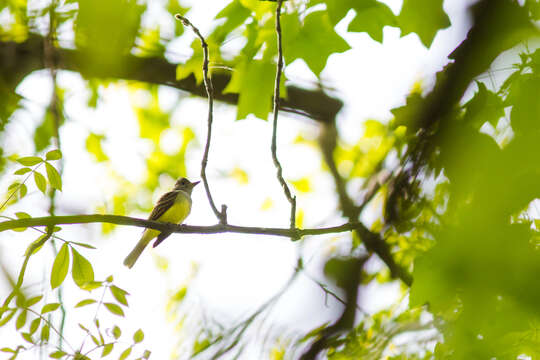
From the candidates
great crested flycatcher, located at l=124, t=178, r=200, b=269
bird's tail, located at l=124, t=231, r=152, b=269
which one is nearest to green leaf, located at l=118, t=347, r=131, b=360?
great crested flycatcher, located at l=124, t=178, r=200, b=269

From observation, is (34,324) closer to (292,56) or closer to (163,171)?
(292,56)

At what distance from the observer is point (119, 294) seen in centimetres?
243

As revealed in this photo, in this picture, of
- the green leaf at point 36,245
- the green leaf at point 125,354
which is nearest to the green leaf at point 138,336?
the green leaf at point 125,354

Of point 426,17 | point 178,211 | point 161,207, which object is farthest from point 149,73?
point 426,17

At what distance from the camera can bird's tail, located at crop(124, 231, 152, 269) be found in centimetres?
602

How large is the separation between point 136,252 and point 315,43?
4.37 meters

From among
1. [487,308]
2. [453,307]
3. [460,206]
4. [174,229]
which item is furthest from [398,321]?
[174,229]

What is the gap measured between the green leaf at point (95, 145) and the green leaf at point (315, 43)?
545 centimetres

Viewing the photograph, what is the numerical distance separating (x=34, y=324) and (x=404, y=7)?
85.8 inches

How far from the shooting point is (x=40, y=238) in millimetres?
2100

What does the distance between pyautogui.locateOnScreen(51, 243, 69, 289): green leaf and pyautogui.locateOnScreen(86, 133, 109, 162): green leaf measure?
17.9 feet

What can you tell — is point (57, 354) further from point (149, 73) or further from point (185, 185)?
point (185, 185)

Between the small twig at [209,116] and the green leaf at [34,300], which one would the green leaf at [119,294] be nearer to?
the green leaf at [34,300]

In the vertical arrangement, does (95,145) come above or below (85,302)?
above
